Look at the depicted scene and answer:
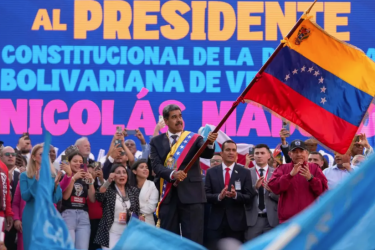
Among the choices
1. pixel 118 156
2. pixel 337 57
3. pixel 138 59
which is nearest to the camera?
pixel 337 57

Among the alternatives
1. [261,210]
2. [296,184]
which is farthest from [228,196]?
[296,184]

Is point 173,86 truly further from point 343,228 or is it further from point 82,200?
point 343,228

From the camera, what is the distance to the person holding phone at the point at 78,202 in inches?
350

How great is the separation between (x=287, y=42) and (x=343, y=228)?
5.35m

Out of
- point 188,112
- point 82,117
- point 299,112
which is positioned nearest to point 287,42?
point 299,112

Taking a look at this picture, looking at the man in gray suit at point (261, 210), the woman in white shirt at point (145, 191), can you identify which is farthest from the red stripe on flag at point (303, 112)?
the woman in white shirt at point (145, 191)

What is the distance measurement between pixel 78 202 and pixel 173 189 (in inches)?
60.5

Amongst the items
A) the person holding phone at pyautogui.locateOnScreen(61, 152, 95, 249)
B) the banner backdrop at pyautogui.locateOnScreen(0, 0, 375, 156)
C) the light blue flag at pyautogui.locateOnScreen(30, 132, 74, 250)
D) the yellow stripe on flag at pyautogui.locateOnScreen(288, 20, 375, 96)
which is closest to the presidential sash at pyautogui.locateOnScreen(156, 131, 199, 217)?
the person holding phone at pyautogui.locateOnScreen(61, 152, 95, 249)

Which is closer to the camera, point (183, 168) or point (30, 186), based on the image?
point (183, 168)

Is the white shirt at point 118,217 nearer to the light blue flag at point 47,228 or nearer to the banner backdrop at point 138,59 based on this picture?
the banner backdrop at point 138,59

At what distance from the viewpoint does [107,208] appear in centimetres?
898

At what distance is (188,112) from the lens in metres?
11.7

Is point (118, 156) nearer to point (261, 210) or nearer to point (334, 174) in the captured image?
point (261, 210)

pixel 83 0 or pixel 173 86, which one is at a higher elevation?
pixel 83 0
